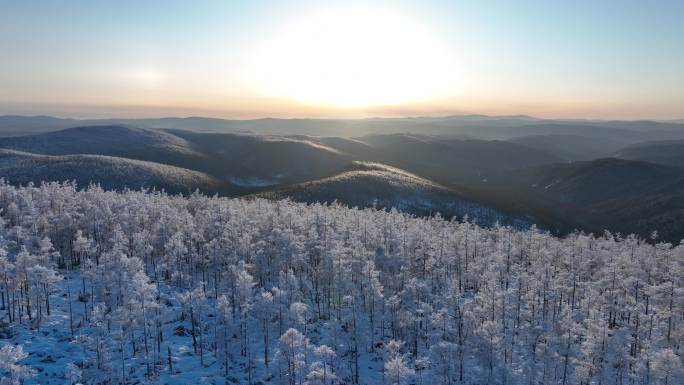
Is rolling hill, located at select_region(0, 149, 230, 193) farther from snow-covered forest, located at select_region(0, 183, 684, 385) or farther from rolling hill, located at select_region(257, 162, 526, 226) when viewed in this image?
snow-covered forest, located at select_region(0, 183, 684, 385)

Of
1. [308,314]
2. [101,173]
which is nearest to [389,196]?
[101,173]

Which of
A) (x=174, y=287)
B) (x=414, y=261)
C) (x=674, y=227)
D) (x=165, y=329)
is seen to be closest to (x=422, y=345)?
(x=414, y=261)

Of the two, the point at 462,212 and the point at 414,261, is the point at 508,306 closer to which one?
the point at 414,261

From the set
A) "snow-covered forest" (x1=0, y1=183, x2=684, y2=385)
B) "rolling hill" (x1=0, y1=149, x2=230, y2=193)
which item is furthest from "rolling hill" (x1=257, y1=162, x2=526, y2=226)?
"snow-covered forest" (x1=0, y1=183, x2=684, y2=385)

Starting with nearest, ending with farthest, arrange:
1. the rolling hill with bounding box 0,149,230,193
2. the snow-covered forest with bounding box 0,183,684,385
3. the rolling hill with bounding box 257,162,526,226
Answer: the snow-covered forest with bounding box 0,183,684,385 < the rolling hill with bounding box 257,162,526,226 < the rolling hill with bounding box 0,149,230,193

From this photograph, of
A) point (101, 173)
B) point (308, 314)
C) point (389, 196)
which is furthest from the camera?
point (101, 173)

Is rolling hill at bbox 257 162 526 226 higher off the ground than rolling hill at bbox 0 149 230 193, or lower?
lower

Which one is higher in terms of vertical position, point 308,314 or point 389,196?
point 308,314

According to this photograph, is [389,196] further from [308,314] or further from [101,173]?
[308,314]
